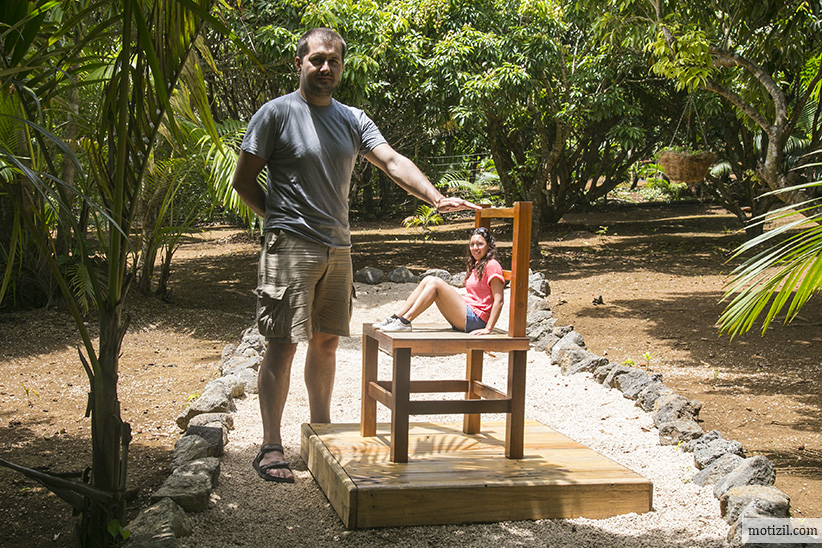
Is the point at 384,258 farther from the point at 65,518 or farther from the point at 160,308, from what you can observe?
the point at 65,518

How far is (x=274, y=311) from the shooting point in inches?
134

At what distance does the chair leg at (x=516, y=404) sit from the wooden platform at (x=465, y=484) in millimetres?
63

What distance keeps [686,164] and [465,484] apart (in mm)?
5704

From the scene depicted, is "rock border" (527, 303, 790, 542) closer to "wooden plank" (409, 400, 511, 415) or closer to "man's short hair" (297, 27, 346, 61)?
"wooden plank" (409, 400, 511, 415)

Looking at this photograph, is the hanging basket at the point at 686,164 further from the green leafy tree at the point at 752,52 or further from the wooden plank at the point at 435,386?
the wooden plank at the point at 435,386

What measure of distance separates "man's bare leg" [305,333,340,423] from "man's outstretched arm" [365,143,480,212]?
2.81 feet

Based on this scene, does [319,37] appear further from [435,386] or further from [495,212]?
[435,386]

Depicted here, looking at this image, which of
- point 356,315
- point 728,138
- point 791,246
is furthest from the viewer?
point 728,138

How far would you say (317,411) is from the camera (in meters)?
3.90

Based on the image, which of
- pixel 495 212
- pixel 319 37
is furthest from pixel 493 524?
pixel 319 37

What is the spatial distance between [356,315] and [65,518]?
224 inches

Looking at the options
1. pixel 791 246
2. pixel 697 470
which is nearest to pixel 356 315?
pixel 697 470

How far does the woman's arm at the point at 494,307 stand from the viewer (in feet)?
11.4

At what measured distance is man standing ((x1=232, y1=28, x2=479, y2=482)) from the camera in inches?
134
